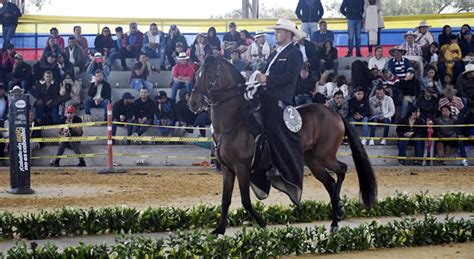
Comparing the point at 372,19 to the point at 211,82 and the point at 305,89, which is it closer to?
the point at 305,89

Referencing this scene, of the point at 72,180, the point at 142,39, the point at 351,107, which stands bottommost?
the point at 72,180

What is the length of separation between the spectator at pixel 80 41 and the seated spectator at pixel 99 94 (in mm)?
2542

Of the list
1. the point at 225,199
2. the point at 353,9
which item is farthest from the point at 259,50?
the point at 225,199

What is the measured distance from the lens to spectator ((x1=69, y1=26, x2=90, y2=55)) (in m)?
25.1

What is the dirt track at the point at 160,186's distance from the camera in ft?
49.4

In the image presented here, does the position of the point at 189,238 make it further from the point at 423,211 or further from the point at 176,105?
the point at 176,105

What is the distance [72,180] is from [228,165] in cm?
844

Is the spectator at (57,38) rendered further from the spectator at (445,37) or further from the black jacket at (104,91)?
the spectator at (445,37)

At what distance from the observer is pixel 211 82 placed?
11.0 metres

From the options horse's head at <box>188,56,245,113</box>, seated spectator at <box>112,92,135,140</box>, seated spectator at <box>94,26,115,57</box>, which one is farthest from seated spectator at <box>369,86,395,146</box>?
horse's head at <box>188,56,245,113</box>

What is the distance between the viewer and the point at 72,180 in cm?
1870

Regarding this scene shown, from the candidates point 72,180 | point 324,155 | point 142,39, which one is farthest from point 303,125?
point 142,39

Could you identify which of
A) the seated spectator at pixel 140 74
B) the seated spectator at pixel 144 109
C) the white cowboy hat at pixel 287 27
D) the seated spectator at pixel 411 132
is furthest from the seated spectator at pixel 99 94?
the white cowboy hat at pixel 287 27

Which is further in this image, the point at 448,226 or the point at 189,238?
the point at 448,226
